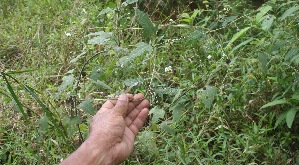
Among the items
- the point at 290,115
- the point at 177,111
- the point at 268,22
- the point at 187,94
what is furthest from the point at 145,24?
the point at 290,115

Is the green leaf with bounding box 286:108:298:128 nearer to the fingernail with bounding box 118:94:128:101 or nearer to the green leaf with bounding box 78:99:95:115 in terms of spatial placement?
the fingernail with bounding box 118:94:128:101

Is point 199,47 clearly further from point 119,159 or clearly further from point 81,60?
point 119,159

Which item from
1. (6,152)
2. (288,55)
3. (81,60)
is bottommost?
(6,152)

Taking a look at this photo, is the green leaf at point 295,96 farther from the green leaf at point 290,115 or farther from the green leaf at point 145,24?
the green leaf at point 145,24

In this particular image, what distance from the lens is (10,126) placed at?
3131 mm

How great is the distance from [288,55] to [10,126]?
1.95 m

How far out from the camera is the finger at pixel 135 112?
2.30m

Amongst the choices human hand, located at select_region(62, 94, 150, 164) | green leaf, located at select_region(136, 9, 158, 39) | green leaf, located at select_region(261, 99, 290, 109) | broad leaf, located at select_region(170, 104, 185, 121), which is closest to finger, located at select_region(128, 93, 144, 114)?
human hand, located at select_region(62, 94, 150, 164)

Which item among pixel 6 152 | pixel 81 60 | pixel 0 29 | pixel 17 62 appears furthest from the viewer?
pixel 0 29

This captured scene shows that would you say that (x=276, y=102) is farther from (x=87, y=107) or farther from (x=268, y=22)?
(x=87, y=107)

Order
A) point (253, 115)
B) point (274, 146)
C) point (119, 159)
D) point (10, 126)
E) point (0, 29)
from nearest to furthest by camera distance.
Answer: point (119, 159) → point (274, 146) → point (253, 115) → point (10, 126) → point (0, 29)

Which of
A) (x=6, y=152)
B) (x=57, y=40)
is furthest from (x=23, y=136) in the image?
(x=57, y=40)

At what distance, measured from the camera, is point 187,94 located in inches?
88.7

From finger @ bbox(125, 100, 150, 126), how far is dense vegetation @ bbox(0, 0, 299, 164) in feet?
0.17
